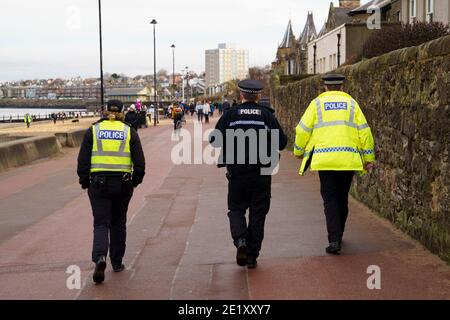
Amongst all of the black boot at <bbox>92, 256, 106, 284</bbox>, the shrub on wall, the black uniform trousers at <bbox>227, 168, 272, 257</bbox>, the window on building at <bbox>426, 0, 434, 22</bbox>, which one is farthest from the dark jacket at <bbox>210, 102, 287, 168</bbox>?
the window on building at <bbox>426, 0, 434, 22</bbox>

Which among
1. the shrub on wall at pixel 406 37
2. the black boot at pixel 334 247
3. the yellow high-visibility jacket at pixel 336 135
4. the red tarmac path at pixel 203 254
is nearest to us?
the red tarmac path at pixel 203 254

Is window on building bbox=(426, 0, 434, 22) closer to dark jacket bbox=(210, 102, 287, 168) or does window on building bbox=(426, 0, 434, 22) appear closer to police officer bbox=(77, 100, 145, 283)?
dark jacket bbox=(210, 102, 287, 168)

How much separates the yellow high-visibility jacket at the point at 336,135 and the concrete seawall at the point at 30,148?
39.1ft

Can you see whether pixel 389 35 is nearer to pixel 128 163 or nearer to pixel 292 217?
pixel 292 217

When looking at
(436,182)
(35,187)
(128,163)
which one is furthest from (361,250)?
(35,187)

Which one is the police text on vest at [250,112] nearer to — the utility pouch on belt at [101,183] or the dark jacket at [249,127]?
the dark jacket at [249,127]

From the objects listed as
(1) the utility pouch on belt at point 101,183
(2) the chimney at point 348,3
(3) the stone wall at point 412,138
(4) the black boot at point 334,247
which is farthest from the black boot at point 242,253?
(2) the chimney at point 348,3

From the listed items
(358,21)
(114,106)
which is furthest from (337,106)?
(358,21)

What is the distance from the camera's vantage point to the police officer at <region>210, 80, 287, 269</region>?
6.49 metres

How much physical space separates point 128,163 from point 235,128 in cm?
110

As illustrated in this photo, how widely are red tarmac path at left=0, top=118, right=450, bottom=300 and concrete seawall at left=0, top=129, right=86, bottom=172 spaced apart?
5180 mm

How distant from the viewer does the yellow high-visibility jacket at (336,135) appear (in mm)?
6812

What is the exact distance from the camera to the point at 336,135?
22.4 ft

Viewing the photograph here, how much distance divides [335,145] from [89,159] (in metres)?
2.46
